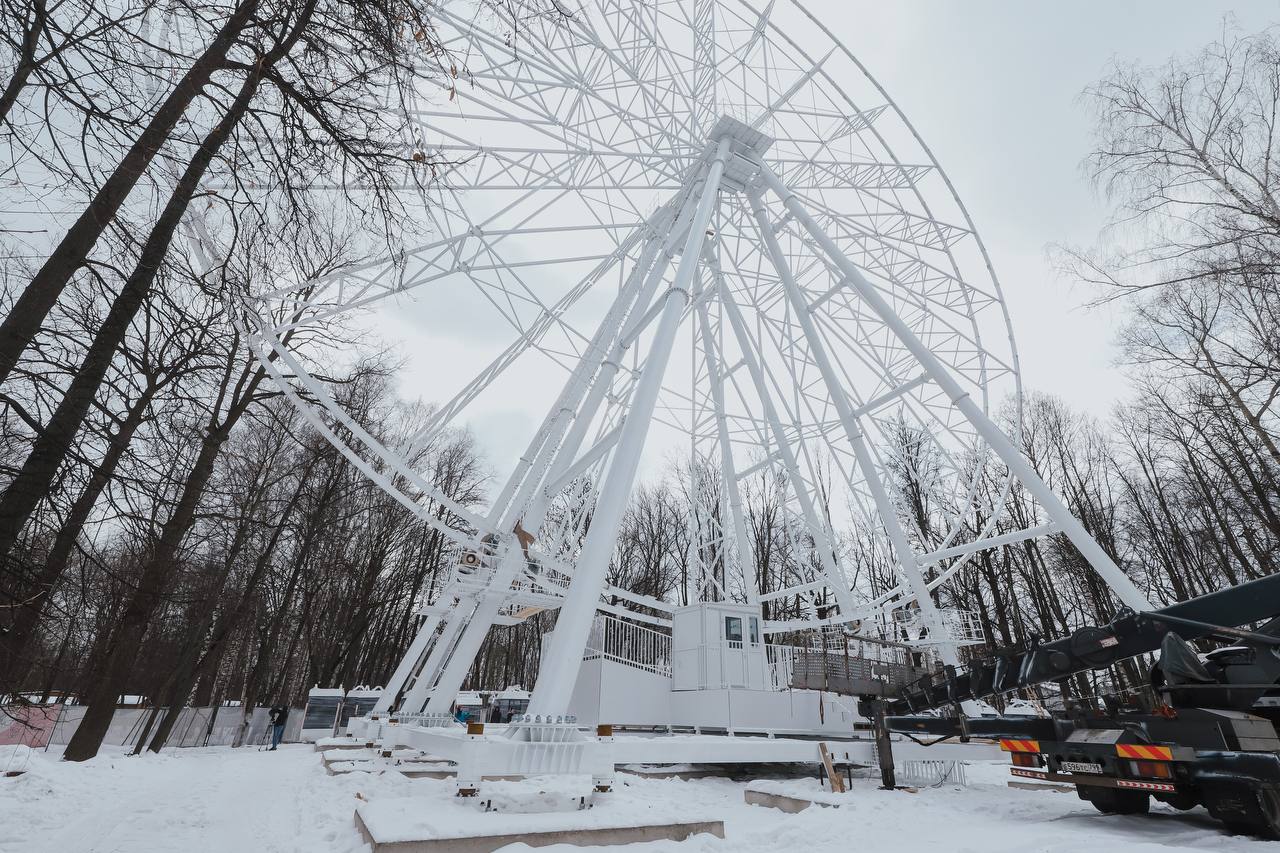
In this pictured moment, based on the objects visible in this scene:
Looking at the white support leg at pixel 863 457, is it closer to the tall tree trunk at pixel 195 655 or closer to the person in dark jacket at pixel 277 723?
the tall tree trunk at pixel 195 655

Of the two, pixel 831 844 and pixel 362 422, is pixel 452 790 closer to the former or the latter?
pixel 831 844

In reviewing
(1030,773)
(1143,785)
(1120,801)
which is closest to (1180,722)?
(1143,785)

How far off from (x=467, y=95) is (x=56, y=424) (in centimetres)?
912

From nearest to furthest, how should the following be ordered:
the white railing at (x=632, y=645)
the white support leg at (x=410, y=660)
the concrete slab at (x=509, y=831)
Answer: the concrete slab at (x=509, y=831)
the white support leg at (x=410, y=660)
the white railing at (x=632, y=645)

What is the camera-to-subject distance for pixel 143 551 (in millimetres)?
5348

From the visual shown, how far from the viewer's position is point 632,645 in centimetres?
1698

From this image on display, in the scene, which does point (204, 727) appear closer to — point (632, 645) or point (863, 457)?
point (632, 645)

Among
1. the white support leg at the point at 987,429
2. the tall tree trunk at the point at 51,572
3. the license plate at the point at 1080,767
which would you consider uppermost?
the white support leg at the point at 987,429

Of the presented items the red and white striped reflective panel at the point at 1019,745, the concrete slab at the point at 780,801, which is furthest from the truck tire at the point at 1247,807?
the concrete slab at the point at 780,801

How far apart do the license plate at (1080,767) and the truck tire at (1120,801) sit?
30 centimetres

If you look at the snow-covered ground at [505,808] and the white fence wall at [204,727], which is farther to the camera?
the white fence wall at [204,727]

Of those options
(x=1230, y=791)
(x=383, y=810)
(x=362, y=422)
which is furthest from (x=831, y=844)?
(x=362, y=422)

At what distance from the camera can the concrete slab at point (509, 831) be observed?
490cm

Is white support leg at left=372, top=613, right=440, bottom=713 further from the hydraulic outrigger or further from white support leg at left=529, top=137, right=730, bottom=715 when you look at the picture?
the hydraulic outrigger
